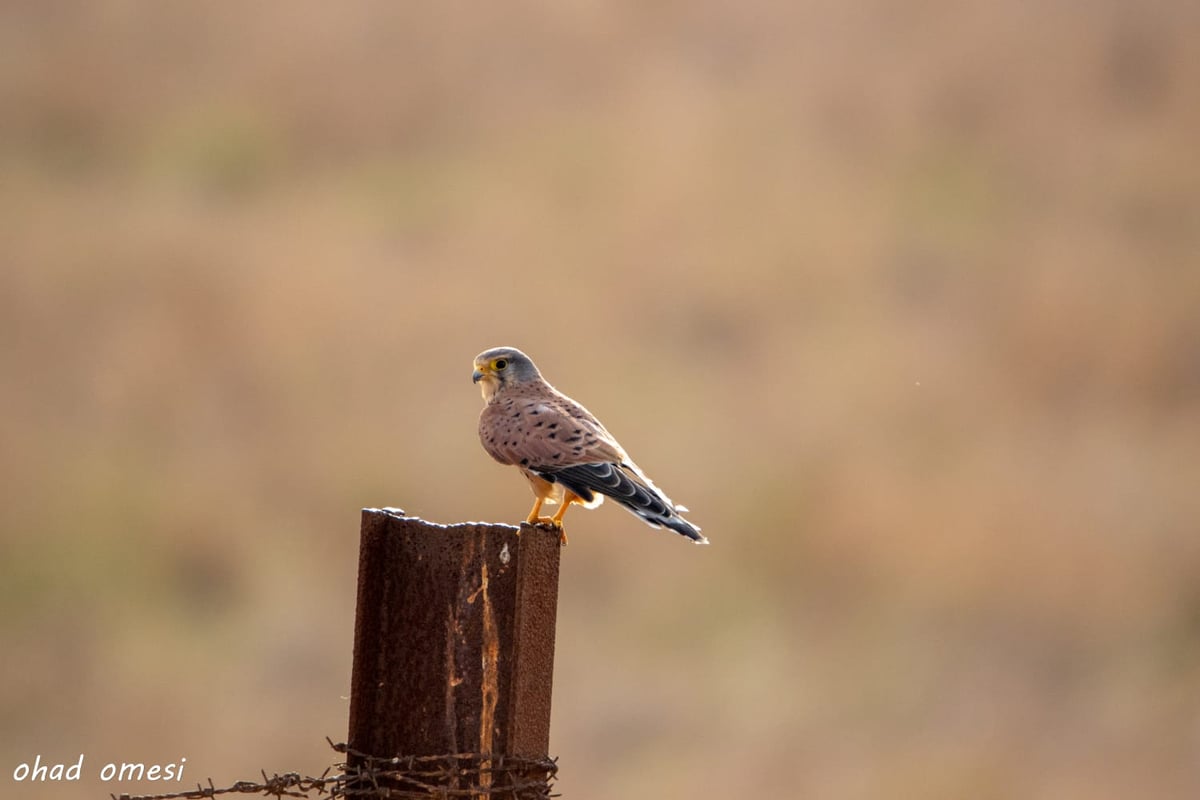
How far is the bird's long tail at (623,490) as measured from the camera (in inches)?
119

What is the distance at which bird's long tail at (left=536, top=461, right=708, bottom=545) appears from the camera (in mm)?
3027

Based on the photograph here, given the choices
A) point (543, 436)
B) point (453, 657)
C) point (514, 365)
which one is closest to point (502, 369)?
point (514, 365)

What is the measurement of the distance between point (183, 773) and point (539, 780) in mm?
7553

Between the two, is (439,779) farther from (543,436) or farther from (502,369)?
(502,369)

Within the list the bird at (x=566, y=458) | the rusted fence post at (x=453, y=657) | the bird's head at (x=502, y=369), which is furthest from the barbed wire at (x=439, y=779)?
the bird's head at (x=502, y=369)

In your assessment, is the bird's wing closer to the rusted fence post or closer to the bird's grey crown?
the bird's grey crown

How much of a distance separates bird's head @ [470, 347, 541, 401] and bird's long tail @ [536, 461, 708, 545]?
462mm

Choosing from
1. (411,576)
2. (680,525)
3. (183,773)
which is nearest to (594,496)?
(680,525)

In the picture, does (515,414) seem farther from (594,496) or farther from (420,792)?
(420,792)

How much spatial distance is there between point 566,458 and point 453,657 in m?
1.00

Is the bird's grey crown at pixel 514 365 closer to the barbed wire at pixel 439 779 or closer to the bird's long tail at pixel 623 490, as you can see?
the bird's long tail at pixel 623 490

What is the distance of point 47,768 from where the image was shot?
28.7 ft

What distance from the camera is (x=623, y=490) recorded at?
3.03 meters

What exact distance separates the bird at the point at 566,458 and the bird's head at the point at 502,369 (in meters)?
0.15
